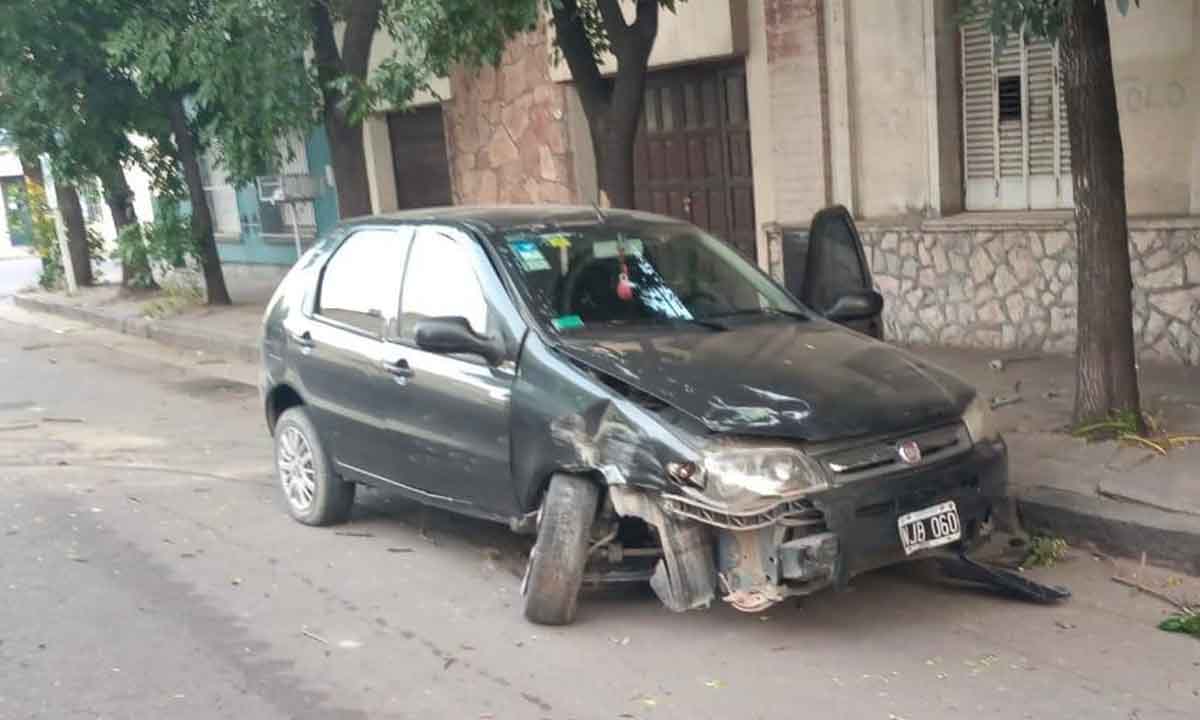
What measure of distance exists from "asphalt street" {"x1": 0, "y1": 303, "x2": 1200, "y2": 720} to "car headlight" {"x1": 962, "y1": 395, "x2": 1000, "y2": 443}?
0.71 m

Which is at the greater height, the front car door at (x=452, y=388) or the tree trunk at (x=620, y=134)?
the tree trunk at (x=620, y=134)

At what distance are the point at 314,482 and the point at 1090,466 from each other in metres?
4.11

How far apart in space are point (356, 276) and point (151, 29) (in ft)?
23.7

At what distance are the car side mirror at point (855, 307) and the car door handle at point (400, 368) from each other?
6.69 feet

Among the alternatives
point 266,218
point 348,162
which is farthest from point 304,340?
point 266,218

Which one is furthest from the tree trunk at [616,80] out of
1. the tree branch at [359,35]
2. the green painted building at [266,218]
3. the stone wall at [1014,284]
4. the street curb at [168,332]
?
the green painted building at [266,218]

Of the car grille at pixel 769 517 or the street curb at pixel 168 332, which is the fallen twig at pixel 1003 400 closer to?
the car grille at pixel 769 517

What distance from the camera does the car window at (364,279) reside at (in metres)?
6.05

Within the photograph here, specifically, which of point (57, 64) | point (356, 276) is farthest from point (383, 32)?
point (356, 276)

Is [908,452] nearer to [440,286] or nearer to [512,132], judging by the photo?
[440,286]

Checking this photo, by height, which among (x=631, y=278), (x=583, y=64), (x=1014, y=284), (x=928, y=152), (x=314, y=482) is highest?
(x=583, y=64)

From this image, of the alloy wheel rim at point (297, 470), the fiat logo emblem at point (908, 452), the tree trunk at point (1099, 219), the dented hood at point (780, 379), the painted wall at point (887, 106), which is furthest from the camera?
the painted wall at point (887, 106)

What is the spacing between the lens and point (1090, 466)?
243 inches

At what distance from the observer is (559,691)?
14.4 ft
